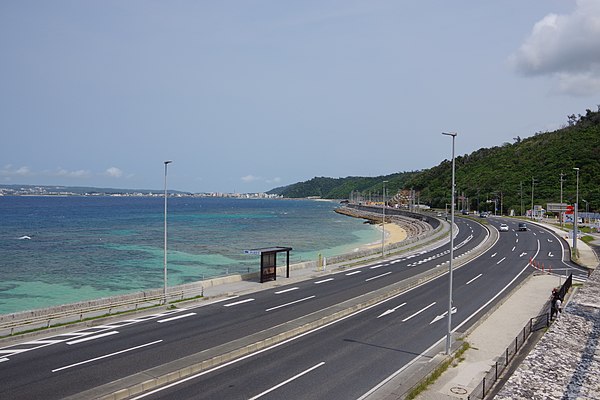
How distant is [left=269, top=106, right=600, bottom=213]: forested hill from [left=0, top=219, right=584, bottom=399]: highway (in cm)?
8821

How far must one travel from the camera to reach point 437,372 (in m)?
16.4

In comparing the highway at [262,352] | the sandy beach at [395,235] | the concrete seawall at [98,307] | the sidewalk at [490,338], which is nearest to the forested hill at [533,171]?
the sandy beach at [395,235]

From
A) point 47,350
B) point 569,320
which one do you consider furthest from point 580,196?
point 47,350

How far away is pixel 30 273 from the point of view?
52406 millimetres

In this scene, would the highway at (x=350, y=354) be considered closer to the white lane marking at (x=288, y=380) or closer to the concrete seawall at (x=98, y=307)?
the white lane marking at (x=288, y=380)

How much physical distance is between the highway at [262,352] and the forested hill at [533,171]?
88.2 metres

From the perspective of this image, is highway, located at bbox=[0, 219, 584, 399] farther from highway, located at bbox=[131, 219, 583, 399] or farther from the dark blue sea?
the dark blue sea

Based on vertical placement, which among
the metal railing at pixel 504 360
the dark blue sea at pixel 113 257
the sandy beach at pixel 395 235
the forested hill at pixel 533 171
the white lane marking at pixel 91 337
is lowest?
the dark blue sea at pixel 113 257

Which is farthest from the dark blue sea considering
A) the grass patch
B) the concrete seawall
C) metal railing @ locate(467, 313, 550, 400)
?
metal railing @ locate(467, 313, 550, 400)

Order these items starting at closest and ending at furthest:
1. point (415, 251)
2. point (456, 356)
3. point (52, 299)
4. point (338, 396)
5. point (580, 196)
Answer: point (338, 396)
point (456, 356)
point (52, 299)
point (415, 251)
point (580, 196)

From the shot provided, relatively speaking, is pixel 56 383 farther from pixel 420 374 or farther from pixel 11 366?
pixel 420 374

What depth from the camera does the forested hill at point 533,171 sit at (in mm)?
110812

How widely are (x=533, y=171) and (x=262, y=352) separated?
130 m

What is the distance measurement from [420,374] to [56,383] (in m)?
12.2
